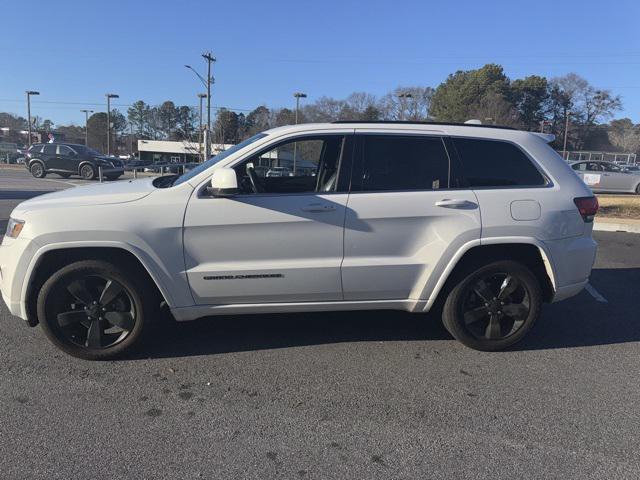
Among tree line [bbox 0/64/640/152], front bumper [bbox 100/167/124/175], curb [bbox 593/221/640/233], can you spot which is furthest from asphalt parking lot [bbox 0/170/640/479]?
tree line [bbox 0/64/640/152]

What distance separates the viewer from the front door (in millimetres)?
3652

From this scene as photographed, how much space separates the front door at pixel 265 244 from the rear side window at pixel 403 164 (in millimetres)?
202

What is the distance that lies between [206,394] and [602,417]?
259 centimetres

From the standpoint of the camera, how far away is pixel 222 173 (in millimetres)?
3477

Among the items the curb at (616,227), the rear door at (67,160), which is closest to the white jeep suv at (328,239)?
the curb at (616,227)

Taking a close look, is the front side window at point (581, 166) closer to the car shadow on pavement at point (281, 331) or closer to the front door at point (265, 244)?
the car shadow on pavement at point (281, 331)

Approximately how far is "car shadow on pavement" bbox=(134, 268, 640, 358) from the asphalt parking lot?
24 millimetres

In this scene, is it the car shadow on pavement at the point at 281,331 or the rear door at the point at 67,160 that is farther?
the rear door at the point at 67,160

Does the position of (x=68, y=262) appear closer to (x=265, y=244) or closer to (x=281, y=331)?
(x=265, y=244)

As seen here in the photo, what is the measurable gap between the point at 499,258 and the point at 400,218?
3.04ft

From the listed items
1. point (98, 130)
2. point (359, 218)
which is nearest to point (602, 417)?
point (359, 218)

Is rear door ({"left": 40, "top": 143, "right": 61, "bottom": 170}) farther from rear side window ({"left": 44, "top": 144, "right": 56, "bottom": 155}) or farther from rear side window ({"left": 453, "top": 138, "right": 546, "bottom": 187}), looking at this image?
rear side window ({"left": 453, "top": 138, "right": 546, "bottom": 187})

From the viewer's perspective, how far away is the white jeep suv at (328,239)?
11.9 ft

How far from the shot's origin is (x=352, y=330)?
4.50 metres
